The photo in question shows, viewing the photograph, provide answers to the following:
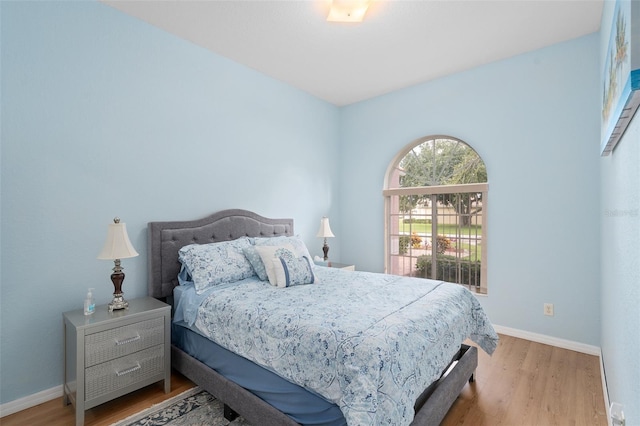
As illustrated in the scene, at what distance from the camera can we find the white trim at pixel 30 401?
6.70ft

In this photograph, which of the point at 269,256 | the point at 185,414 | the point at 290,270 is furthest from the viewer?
the point at 269,256

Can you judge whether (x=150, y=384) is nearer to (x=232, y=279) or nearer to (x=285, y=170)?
(x=232, y=279)

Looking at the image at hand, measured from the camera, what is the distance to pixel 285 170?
12.9ft

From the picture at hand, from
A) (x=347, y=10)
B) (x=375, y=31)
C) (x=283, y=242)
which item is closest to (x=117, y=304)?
(x=283, y=242)

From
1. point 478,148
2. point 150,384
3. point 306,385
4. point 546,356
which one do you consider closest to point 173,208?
point 150,384

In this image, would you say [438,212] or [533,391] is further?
[438,212]

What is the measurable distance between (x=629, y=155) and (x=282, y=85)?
342 cm

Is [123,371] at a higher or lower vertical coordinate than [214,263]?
lower

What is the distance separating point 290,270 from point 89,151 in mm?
1771

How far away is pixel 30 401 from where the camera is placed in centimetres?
212

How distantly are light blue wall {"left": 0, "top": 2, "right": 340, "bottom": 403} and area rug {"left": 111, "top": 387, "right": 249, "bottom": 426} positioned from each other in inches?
31.6

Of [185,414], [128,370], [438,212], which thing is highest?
[438,212]

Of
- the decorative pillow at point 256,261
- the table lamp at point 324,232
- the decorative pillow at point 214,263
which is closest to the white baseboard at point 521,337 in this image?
the decorative pillow at point 214,263

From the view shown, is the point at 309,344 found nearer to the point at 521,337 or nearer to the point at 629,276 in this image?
the point at 629,276
